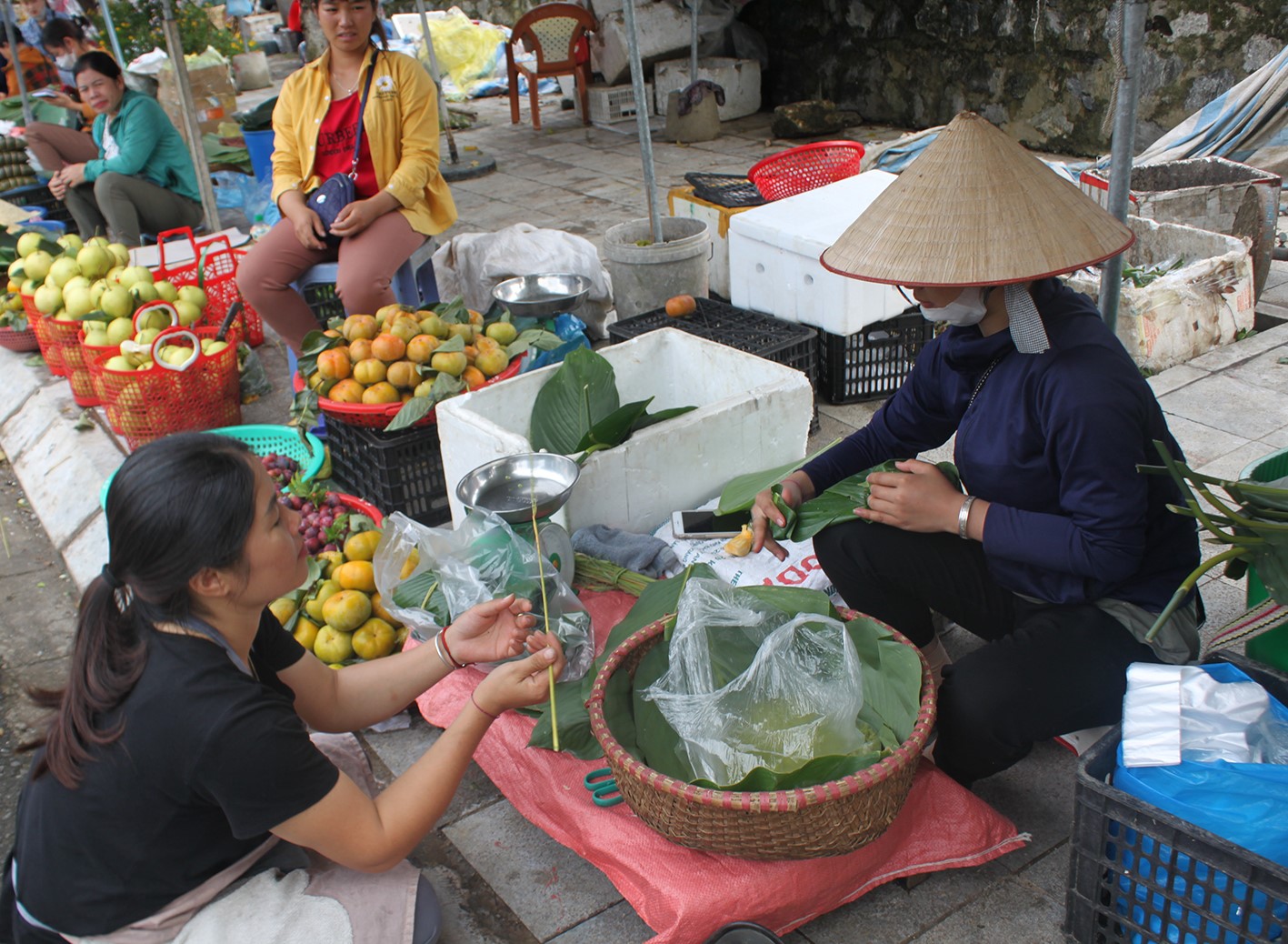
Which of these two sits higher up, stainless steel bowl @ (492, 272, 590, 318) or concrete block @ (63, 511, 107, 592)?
stainless steel bowl @ (492, 272, 590, 318)

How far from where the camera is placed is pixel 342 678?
204 cm

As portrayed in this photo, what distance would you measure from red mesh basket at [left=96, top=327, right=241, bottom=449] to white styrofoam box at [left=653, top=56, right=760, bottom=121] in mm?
5930

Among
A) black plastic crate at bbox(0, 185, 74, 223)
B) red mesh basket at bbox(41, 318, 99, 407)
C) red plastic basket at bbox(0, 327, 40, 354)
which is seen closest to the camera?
red mesh basket at bbox(41, 318, 99, 407)

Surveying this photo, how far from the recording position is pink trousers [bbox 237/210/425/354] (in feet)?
12.3

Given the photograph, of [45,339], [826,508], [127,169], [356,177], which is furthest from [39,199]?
[826,508]

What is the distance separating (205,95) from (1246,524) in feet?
33.7

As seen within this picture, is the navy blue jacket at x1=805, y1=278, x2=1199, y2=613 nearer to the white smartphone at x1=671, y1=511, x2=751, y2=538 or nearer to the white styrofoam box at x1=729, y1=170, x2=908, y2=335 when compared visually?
the white smartphone at x1=671, y1=511, x2=751, y2=538

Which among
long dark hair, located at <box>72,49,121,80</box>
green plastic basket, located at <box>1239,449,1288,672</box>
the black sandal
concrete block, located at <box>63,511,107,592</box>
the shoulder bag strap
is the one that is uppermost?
long dark hair, located at <box>72,49,121,80</box>

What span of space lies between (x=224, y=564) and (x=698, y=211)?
3.47 metres

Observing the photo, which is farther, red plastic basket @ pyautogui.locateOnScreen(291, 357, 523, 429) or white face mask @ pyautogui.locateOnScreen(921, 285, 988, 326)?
red plastic basket @ pyautogui.locateOnScreen(291, 357, 523, 429)

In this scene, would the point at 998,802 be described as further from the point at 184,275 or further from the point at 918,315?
the point at 184,275

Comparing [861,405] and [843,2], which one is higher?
[843,2]

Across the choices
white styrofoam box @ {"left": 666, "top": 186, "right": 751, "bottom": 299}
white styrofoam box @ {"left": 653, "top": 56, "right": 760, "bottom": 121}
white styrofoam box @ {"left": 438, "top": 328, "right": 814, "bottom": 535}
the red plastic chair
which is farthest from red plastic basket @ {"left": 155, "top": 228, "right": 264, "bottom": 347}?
white styrofoam box @ {"left": 653, "top": 56, "right": 760, "bottom": 121}

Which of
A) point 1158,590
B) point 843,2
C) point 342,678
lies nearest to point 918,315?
point 1158,590
